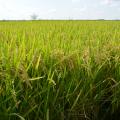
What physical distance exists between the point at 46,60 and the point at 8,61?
29 cm

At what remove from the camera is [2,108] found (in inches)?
57.7

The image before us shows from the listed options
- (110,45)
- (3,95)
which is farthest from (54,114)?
(110,45)

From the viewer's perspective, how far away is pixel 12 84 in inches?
58.8

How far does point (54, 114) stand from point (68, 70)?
31 centimetres

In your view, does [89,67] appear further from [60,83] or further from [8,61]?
[8,61]

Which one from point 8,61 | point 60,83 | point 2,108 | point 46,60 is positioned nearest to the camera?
point 2,108

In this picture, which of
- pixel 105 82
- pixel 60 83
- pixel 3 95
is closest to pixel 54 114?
pixel 60 83

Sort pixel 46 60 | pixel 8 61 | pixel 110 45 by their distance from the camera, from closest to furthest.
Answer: pixel 8 61, pixel 46 60, pixel 110 45

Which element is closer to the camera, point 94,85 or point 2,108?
point 2,108

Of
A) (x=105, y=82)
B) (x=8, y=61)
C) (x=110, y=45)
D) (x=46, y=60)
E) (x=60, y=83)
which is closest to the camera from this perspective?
(x=8, y=61)

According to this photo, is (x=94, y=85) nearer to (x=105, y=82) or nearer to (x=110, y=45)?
(x=105, y=82)

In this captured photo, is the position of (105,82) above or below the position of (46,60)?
below

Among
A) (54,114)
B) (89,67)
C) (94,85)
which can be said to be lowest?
(54,114)

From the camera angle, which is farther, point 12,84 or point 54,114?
point 54,114
